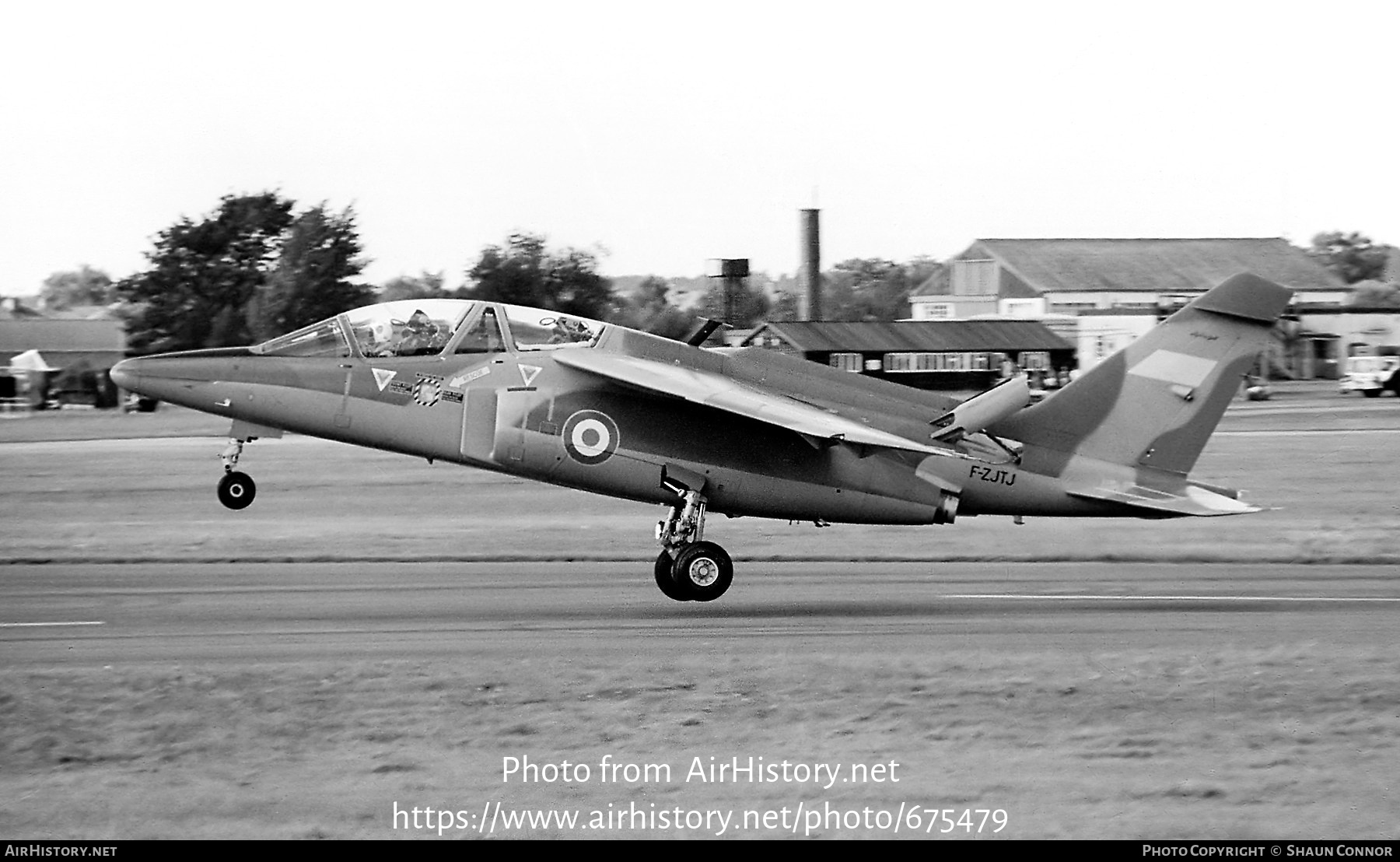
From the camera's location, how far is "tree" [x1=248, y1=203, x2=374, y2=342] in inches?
1305

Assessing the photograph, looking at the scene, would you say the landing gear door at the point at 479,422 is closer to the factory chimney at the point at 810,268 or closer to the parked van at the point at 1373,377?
the factory chimney at the point at 810,268

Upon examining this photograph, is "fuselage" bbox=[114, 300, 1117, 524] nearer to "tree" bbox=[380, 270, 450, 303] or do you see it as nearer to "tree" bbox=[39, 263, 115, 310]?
"tree" bbox=[380, 270, 450, 303]

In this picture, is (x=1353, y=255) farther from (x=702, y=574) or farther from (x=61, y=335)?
(x=702, y=574)

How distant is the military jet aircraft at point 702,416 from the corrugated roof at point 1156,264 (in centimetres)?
3728

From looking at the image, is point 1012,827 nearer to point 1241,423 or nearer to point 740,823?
point 740,823

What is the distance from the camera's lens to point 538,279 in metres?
32.2

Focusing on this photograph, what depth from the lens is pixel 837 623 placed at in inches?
548

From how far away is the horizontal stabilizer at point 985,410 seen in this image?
49.6 ft

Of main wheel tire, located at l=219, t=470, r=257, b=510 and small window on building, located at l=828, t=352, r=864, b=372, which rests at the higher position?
small window on building, located at l=828, t=352, r=864, b=372

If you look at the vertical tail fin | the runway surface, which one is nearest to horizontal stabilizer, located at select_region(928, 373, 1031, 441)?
the vertical tail fin

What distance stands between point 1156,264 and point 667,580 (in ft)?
145

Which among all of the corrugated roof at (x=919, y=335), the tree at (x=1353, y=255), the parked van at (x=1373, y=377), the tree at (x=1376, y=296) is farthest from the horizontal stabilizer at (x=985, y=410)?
the tree at (x=1353, y=255)

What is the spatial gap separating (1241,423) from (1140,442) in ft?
97.8

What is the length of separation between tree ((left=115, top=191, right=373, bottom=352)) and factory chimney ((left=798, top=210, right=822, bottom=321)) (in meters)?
26.7
